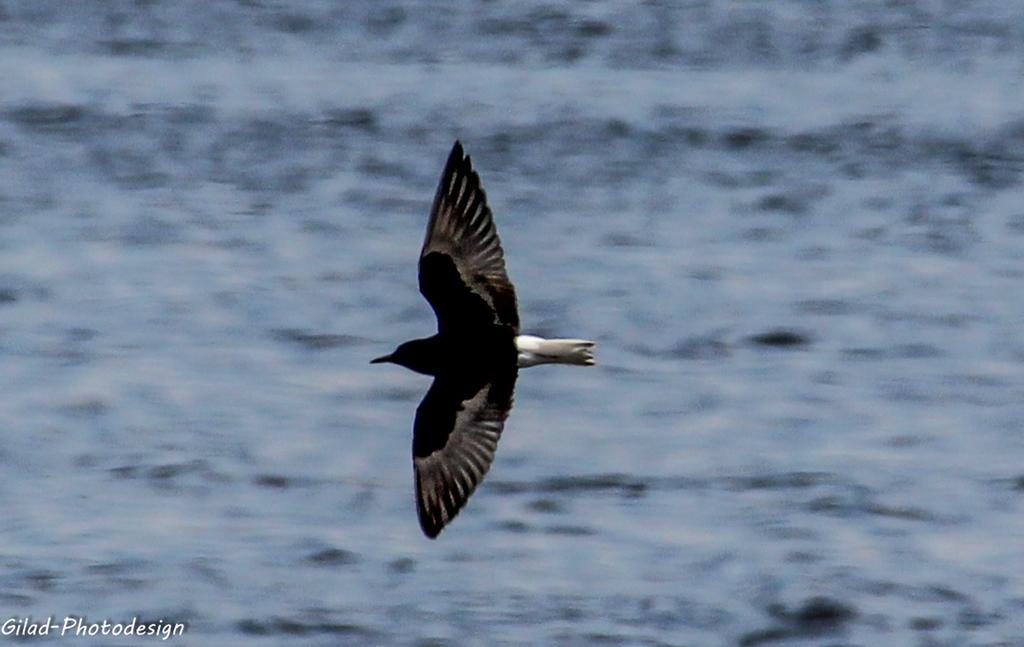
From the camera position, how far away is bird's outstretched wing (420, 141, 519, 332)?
6.54 meters

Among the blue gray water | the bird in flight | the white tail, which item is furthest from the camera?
the blue gray water

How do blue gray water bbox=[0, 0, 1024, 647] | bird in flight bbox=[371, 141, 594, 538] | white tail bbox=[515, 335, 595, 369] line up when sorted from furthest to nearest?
blue gray water bbox=[0, 0, 1024, 647] < bird in flight bbox=[371, 141, 594, 538] < white tail bbox=[515, 335, 595, 369]

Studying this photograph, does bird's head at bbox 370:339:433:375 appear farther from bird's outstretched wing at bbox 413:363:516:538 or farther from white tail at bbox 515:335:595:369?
white tail at bbox 515:335:595:369

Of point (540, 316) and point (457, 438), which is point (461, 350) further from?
point (540, 316)

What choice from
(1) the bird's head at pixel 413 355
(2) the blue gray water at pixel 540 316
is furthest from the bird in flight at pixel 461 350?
(2) the blue gray water at pixel 540 316

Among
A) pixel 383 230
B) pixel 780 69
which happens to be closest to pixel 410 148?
pixel 383 230

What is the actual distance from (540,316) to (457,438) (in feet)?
14.4

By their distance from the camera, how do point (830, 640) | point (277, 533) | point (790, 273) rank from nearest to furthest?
point (830, 640)
point (277, 533)
point (790, 273)

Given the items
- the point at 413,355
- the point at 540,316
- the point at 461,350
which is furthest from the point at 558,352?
the point at 540,316

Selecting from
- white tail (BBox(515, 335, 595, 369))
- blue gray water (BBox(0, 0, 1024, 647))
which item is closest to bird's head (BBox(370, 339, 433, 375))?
white tail (BBox(515, 335, 595, 369))

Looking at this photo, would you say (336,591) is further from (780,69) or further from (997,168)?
(780,69)

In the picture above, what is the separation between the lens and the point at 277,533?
8.37m

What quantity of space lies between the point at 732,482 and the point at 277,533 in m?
1.69

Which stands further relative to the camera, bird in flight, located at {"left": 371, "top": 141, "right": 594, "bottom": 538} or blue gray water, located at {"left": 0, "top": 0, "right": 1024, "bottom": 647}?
blue gray water, located at {"left": 0, "top": 0, "right": 1024, "bottom": 647}
